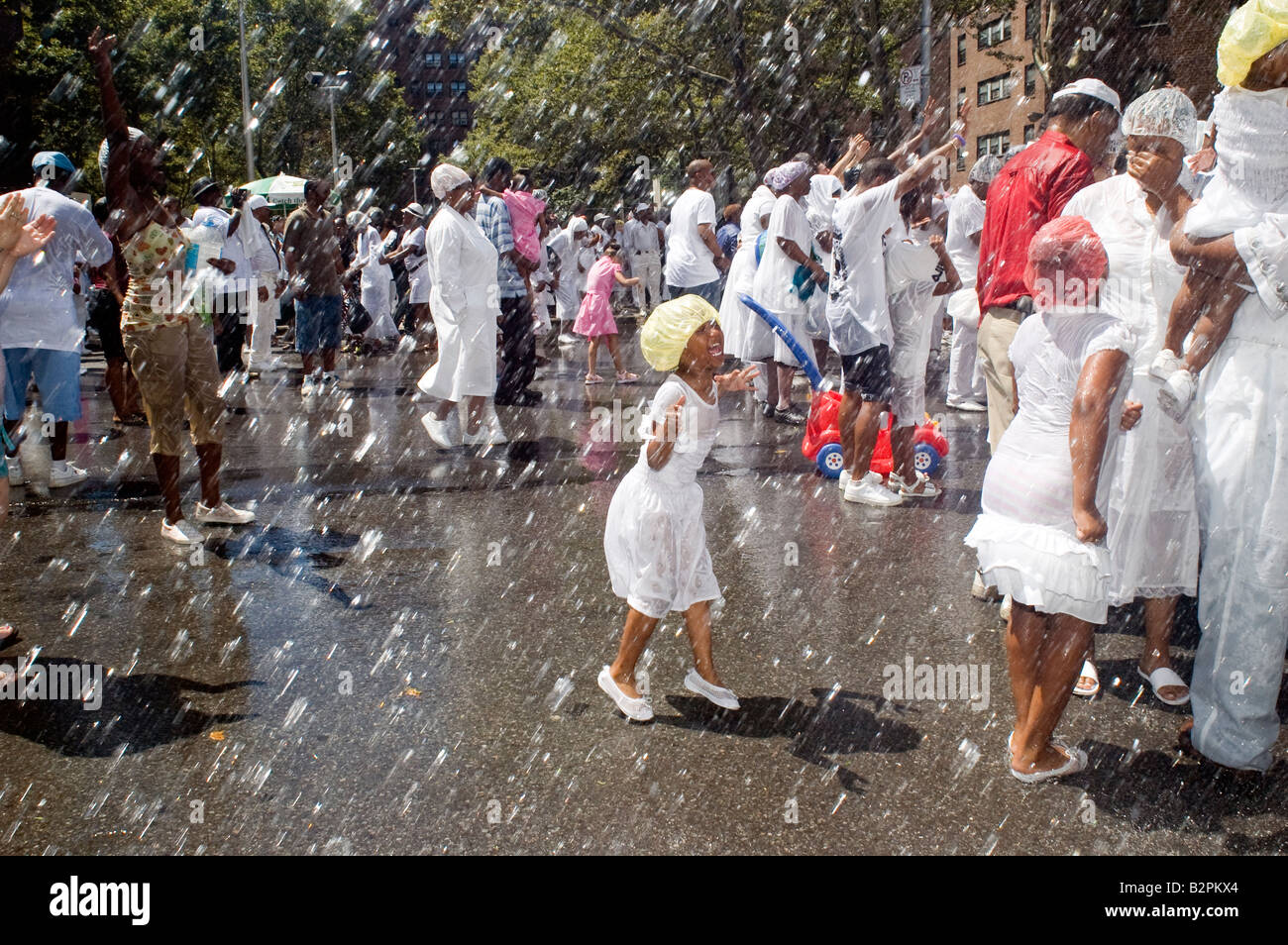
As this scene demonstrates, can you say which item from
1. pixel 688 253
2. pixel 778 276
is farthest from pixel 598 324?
pixel 778 276

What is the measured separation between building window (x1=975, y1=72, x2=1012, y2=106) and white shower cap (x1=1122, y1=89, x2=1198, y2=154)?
4746cm

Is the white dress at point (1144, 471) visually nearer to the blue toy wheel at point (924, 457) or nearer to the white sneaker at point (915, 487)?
the white sneaker at point (915, 487)

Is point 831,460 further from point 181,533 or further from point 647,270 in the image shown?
point 647,270

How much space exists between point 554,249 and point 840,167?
12.5 metres

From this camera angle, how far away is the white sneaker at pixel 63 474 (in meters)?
8.10

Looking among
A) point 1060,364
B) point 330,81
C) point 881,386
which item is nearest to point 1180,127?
point 1060,364

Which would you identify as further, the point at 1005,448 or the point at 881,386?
the point at 881,386

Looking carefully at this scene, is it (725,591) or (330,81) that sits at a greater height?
(330,81)

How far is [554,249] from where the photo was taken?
781 inches

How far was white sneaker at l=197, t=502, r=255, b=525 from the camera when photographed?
7020mm

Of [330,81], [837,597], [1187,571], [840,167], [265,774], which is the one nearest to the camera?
[265,774]

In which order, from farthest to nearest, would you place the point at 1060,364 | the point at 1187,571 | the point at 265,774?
the point at 1187,571, the point at 265,774, the point at 1060,364
